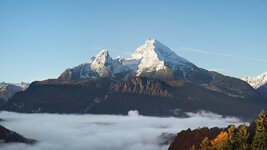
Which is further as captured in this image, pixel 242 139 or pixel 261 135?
pixel 242 139

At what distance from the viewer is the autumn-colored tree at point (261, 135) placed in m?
185

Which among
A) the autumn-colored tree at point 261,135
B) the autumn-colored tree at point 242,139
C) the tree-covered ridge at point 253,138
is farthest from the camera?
the autumn-colored tree at point 242,139

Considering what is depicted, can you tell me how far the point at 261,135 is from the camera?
18550 cm

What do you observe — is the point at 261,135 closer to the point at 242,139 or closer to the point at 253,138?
the point at 253,138

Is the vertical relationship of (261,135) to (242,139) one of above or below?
above

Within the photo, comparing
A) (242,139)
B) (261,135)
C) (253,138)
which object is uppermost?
(261,135)

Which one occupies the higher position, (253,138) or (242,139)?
(253,138)

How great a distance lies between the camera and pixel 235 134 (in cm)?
19762

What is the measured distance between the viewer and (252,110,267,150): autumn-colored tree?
184625mm

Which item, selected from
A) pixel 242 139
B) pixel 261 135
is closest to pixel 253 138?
pixel 242 139

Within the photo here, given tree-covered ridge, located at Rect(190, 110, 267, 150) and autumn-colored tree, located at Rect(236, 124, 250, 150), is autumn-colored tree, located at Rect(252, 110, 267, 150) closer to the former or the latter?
tree-covered ridge, located at Rect(190, 110, 267, 150)

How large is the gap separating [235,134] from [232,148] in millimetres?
5477

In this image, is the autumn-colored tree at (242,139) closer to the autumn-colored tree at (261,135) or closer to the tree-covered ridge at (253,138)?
the tree-covered ridge at (253,138)

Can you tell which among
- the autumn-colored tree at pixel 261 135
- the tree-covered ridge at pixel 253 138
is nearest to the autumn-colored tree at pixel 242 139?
the tree-covered ridge at pixel 253 138
